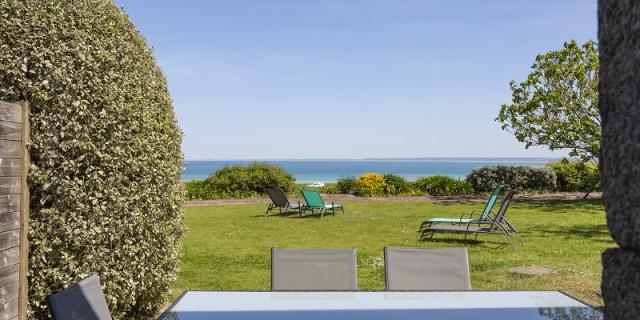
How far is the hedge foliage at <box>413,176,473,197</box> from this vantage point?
83.5 ft

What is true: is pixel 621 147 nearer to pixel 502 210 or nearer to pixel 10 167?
pixel 10 167

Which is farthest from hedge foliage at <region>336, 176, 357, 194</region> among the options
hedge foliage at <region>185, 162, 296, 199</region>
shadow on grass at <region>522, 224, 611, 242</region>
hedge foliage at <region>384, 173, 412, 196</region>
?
shadow on grass at <region>522, 224, 611, 242</region>

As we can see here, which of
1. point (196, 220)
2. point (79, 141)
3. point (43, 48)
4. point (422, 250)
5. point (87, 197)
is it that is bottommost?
point (196, 220)

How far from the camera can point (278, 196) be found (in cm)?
1742

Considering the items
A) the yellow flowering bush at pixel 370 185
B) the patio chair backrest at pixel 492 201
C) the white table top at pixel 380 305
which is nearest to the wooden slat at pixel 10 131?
the white table top at pixel 380 305

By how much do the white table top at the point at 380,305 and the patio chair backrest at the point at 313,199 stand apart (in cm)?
1243

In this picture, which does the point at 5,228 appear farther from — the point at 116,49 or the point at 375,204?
the point at 375,204

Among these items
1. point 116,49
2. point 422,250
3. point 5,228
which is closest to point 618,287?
point 422,250

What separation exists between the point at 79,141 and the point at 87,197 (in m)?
0.48

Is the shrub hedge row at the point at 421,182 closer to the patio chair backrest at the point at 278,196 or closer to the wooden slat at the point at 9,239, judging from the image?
the patio chair backrest at the point at 278,196

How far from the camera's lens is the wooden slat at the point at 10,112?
417cm

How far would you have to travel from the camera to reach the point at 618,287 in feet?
3.74

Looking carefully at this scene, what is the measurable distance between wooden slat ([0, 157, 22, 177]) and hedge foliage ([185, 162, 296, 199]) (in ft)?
67.9

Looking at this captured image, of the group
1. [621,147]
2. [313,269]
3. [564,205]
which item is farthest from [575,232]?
[621,147]
